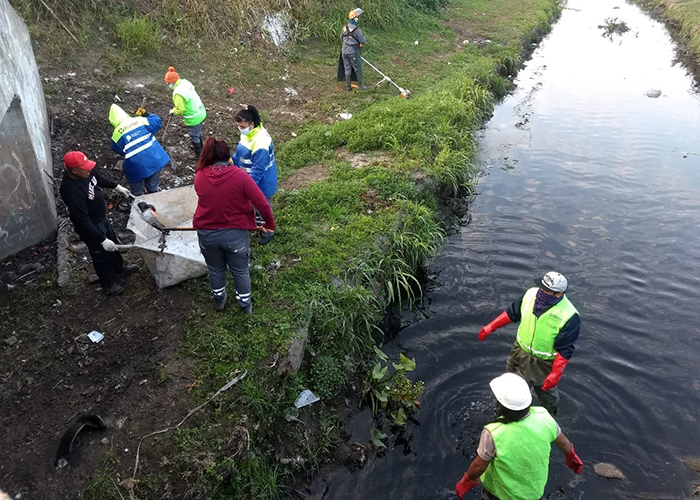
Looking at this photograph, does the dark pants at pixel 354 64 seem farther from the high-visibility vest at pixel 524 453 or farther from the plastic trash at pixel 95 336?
the high-visibility vest at pixel 524 453

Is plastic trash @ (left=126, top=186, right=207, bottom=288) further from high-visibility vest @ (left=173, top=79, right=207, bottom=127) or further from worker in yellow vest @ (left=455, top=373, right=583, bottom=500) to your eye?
worker in yellow vest @ (left=455, top=373, right=583, bottom=500)

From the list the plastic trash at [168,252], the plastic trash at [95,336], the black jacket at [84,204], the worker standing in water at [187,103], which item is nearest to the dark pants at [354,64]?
the worker standing in water at [187,103]

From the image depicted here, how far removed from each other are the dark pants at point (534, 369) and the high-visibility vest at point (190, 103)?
20.6 ft

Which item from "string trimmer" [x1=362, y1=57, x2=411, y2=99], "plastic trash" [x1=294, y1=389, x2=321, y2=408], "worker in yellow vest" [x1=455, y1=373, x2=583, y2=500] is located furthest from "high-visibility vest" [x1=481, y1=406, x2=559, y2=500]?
"string trimmer" [x1=362, y1=57, x2=411, y2=99]

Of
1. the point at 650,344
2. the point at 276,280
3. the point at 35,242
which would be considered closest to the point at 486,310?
the point at 650,344

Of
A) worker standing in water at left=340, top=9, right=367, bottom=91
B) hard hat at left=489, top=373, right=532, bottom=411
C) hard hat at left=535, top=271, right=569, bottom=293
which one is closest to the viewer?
hard hat at left=489, top=373, right=532, bottom=411

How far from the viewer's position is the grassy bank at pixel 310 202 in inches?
165

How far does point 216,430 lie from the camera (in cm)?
404

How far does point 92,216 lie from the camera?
17.0 ft

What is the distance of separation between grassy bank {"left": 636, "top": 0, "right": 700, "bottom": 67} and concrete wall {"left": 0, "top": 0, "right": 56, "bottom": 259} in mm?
21083

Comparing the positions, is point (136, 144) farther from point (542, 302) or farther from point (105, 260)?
point (542, 302)

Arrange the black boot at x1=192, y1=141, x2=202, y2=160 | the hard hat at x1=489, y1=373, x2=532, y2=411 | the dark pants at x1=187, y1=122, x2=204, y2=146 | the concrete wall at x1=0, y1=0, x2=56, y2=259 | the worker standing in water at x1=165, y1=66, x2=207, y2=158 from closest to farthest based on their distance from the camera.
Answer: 1. the hard hat at x1=489, y1=373, x2=532, y2=411
2. the concrete wall at x1=0, y1=0, x2=56, y2=259
3. the worker standing in water at x1=165, y1=66, x2=207, y2=158
4. the dark pants at x1=187, y1=122, x2=204, y2=146
5. the black boot at x1=192, y1=141, x2=202, y2=160

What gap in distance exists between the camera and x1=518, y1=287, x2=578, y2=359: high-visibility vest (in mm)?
4285

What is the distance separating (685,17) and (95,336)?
28.1 meters
